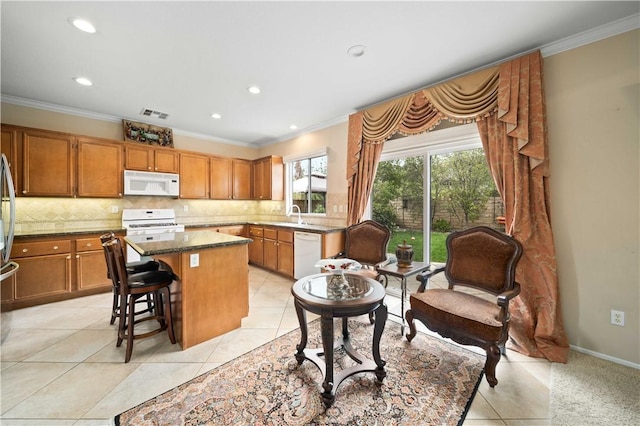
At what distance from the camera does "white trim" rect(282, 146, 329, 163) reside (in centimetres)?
436

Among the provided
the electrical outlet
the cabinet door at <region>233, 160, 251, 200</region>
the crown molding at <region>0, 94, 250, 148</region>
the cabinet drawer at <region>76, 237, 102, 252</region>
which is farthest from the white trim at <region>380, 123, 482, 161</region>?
the cabinet drawer at <region>76, 237, 102, 252</region>

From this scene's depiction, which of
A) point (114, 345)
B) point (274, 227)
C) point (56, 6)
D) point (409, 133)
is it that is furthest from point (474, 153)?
point (114, 345)

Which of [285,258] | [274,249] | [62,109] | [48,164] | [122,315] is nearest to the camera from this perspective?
[122,315]

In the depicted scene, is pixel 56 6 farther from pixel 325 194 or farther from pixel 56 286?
pixel 325 194

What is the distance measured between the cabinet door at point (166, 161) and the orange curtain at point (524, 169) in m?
4.52

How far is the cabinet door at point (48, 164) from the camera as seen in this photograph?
3244mm

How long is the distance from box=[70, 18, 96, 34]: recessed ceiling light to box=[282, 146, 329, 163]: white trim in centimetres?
304

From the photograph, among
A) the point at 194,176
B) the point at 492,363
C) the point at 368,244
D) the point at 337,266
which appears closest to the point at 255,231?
the point at 194,176

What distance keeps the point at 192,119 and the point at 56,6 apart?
2437 millimetres

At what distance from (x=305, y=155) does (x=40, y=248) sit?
3966 mm

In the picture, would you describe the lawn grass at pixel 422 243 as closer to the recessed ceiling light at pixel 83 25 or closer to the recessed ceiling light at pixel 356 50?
the recessed ceiling light at pixel 356 50

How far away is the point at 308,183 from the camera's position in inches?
190

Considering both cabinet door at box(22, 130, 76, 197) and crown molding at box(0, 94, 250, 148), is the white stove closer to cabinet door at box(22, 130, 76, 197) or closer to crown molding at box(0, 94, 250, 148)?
cabinet door at box(22, 130, 76, 197)

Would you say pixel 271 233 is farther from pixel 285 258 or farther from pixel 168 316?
pixel 168 316
